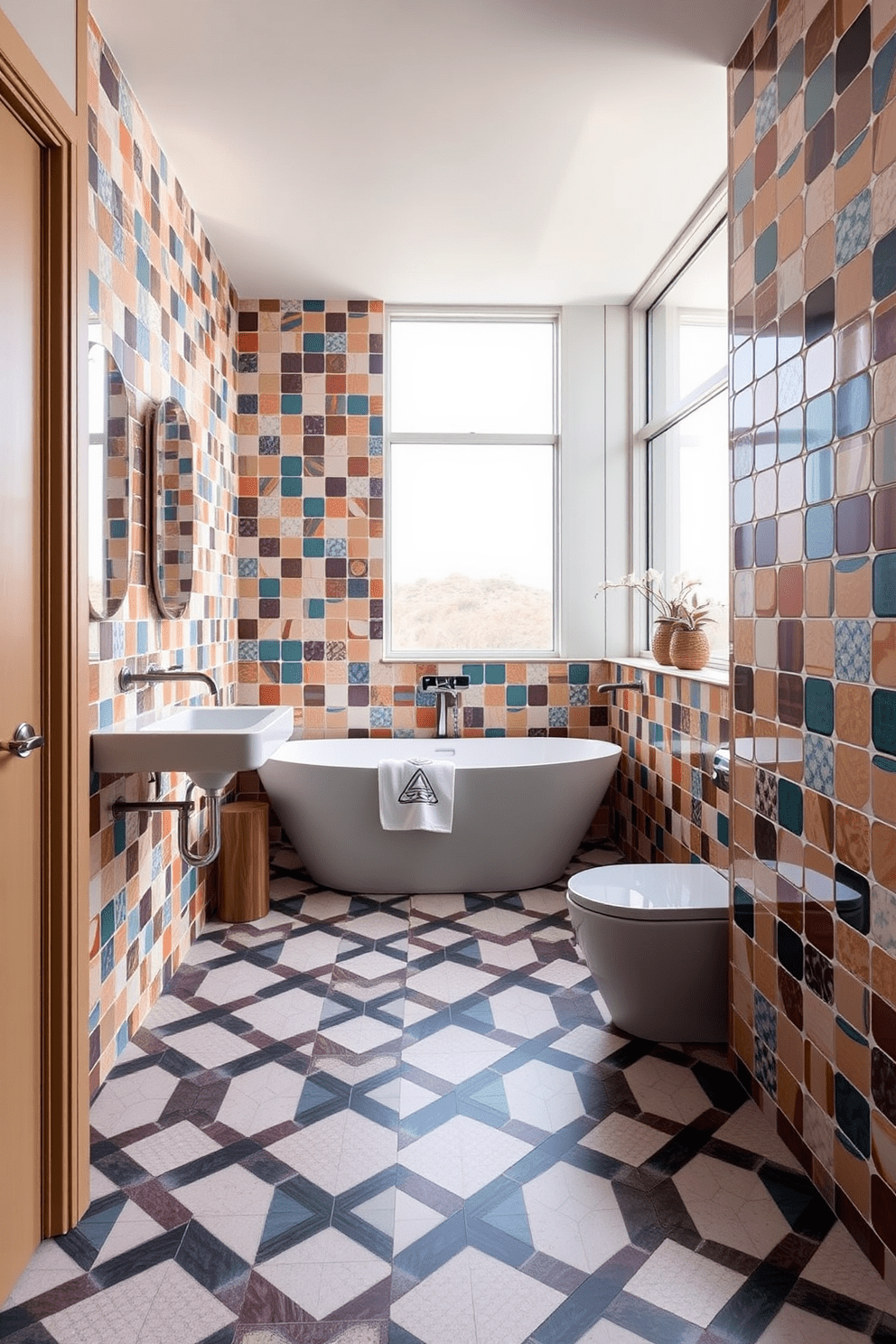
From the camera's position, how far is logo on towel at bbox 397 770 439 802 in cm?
335

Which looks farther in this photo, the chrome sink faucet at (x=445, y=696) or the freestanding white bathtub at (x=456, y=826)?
the chrome sink faucet at (x=445, y=696)

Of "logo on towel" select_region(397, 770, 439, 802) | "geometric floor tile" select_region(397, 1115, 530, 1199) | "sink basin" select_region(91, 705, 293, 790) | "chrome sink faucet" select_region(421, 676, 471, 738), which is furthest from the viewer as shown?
"chrome sink faucet" select_region(421, 676, 471, 738)

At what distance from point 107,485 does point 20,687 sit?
927mm

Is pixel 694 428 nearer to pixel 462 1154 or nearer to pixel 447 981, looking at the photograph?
pixel 447 981

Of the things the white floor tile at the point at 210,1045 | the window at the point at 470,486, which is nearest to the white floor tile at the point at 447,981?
the white floor tile at the point at 210,1045

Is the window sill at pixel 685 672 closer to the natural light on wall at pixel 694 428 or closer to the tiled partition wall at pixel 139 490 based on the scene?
the natural light on wall at pixel 694 428

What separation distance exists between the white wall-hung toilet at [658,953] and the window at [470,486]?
85.6 inches

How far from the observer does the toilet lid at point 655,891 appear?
7.30ft

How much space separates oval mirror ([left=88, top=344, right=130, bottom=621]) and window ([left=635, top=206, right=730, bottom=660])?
1877mm

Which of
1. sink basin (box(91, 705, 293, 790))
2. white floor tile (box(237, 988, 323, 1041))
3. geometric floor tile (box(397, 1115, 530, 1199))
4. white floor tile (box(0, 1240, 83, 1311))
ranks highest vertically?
sink basin (box(91, 705, 293, 790))

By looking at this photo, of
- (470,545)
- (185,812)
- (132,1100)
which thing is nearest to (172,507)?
(185,812)

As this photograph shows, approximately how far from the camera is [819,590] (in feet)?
5.70

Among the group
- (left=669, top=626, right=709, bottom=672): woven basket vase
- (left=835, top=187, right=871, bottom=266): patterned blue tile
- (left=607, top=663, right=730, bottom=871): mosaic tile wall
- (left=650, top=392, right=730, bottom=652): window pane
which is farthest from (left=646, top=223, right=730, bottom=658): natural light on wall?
(left=835, top=187, right=871, bottom=266): patterned blue tile

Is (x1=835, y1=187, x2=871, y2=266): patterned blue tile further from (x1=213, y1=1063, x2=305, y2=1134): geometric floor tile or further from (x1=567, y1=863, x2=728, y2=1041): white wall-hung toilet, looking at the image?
(x1=213, y1=1063, x2=305, y2=1134): geometric floor tile
